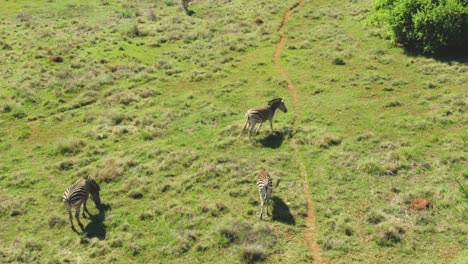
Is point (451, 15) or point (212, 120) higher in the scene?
point (451, 15)

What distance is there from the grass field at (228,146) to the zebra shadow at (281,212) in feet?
0.33

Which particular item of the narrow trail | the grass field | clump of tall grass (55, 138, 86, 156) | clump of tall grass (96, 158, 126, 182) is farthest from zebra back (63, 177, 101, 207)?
the narrow trail

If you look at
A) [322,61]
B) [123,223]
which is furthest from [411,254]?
[322,61]

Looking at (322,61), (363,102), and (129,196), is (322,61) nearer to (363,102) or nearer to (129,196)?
(363,102)

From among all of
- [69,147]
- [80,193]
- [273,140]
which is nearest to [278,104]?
[273,140]

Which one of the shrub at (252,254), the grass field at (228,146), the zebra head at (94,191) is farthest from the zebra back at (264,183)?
the zebra head at (94,191)

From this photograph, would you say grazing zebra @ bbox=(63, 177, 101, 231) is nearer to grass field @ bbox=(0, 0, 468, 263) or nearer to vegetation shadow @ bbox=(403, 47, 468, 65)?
grass field @ bbox=(0, 0, 468, 263)

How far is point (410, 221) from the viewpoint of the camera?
2150 centimetres

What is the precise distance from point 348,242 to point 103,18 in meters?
53.6

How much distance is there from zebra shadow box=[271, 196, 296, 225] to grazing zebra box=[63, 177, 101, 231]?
32.1 feet

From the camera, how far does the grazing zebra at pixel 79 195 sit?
2264 centimetres

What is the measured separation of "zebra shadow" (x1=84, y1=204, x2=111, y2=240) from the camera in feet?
73.1

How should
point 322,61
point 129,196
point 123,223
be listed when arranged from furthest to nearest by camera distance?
point 322,61, point 129,196, point 123,223

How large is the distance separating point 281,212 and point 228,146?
836cm
